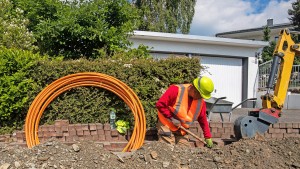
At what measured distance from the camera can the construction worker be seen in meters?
5.57

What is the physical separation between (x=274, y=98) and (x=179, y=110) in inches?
74.0

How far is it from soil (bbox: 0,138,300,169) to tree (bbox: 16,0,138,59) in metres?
4.06

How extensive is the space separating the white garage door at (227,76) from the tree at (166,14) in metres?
7.71

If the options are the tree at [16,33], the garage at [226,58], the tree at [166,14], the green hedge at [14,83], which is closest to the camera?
the green hedge at [14,83]

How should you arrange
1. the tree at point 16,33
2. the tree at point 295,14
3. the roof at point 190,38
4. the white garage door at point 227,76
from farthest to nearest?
the tree at point 295,14
the white garage door at point 227,76
the roof at point 190,38
the tree at point 16,33

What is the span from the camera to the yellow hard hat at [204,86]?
208 inches

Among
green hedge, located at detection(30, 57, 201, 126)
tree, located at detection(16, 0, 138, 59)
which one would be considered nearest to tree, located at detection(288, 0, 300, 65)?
tree, located at detection(16, 0, 138, 59)

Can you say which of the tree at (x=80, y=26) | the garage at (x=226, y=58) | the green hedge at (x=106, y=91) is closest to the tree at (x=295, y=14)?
the garage at (x=226, y=58)

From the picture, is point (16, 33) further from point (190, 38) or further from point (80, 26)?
point (190, 38)

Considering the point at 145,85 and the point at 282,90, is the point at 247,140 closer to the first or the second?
the point at 282,90

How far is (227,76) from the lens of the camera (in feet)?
50.7

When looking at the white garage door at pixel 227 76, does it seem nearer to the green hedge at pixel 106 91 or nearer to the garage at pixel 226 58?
the garage at pixel 226 58

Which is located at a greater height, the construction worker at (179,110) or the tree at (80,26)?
the tree at (80,26)

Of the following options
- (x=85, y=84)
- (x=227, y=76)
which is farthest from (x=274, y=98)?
(x=227, y=76)
